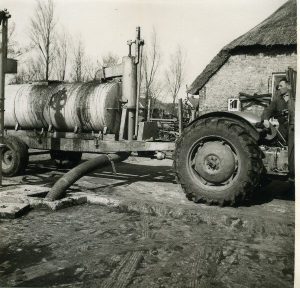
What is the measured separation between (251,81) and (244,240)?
13075 mm

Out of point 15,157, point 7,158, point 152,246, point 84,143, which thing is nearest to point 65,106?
point 84,143

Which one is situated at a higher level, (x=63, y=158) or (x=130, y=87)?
(x=130, y=87)

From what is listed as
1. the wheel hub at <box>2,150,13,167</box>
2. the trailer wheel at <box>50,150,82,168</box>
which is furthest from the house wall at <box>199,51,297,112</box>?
the wheel hub at <box>2,150,13,167</box>

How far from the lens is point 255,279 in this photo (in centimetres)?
290

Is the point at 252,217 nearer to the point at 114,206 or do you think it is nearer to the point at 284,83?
the point at 114,206

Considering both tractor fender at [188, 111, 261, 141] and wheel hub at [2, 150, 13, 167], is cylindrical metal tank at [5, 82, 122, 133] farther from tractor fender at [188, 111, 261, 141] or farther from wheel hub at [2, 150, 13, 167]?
tractor fender at [188, 111, 261, 141]

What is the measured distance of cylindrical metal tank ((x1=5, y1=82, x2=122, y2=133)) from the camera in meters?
7.05

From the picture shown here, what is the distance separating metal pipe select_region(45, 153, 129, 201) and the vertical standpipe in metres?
0.59

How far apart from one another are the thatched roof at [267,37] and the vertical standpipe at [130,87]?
27.1ft

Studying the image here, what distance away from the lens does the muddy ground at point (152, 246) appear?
114 inches

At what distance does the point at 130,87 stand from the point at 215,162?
2.54m

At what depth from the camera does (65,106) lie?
24.6 ft

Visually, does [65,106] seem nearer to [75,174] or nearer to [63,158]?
[63,158]

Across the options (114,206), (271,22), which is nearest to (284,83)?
(114,206)
